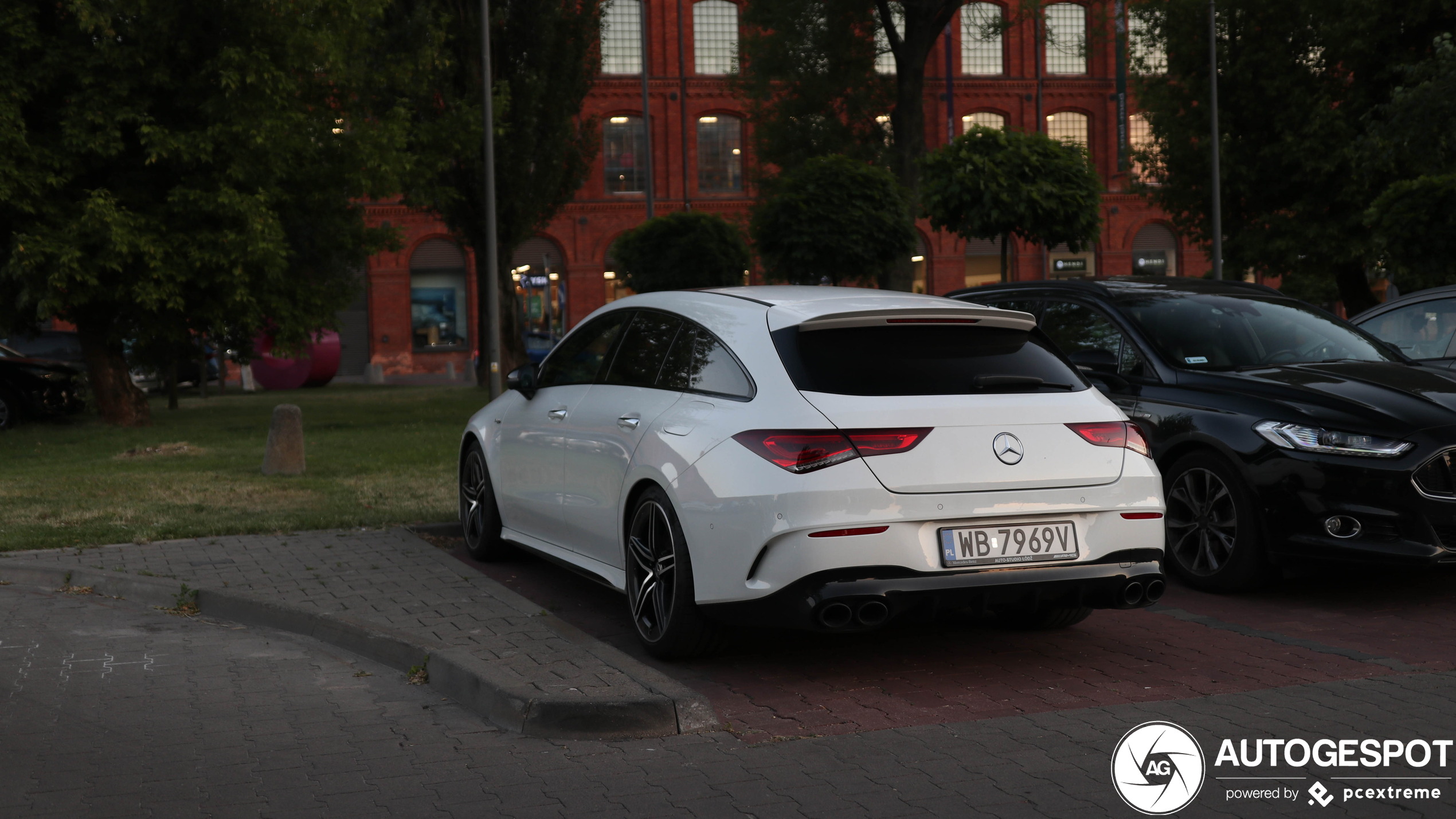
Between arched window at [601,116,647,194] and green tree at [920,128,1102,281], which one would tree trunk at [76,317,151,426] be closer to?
green tree at [920,128,1102,281]

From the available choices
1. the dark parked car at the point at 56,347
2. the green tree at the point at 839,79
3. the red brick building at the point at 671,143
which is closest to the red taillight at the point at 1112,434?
the green tree at the point at 839,79

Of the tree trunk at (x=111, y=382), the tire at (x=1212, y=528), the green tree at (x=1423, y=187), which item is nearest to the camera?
the tire at (x=1212, y=528)

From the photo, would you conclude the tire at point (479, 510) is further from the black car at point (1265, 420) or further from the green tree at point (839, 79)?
the green tree at point (839, 79)

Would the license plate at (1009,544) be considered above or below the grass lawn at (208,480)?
above

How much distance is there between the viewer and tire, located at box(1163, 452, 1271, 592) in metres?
6.83

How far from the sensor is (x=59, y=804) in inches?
163

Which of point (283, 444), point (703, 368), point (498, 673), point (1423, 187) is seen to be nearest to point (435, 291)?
point (283, 444)

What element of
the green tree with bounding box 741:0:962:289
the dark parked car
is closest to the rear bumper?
the green tree with bounding box 741:0:962:289

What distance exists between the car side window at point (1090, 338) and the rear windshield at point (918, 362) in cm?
197

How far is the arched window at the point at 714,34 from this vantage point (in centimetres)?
5119

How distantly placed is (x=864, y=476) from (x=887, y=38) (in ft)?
93.6

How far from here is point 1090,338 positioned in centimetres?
812

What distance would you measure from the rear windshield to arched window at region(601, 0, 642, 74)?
151 feet

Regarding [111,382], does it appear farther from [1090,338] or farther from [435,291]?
[435,291]
